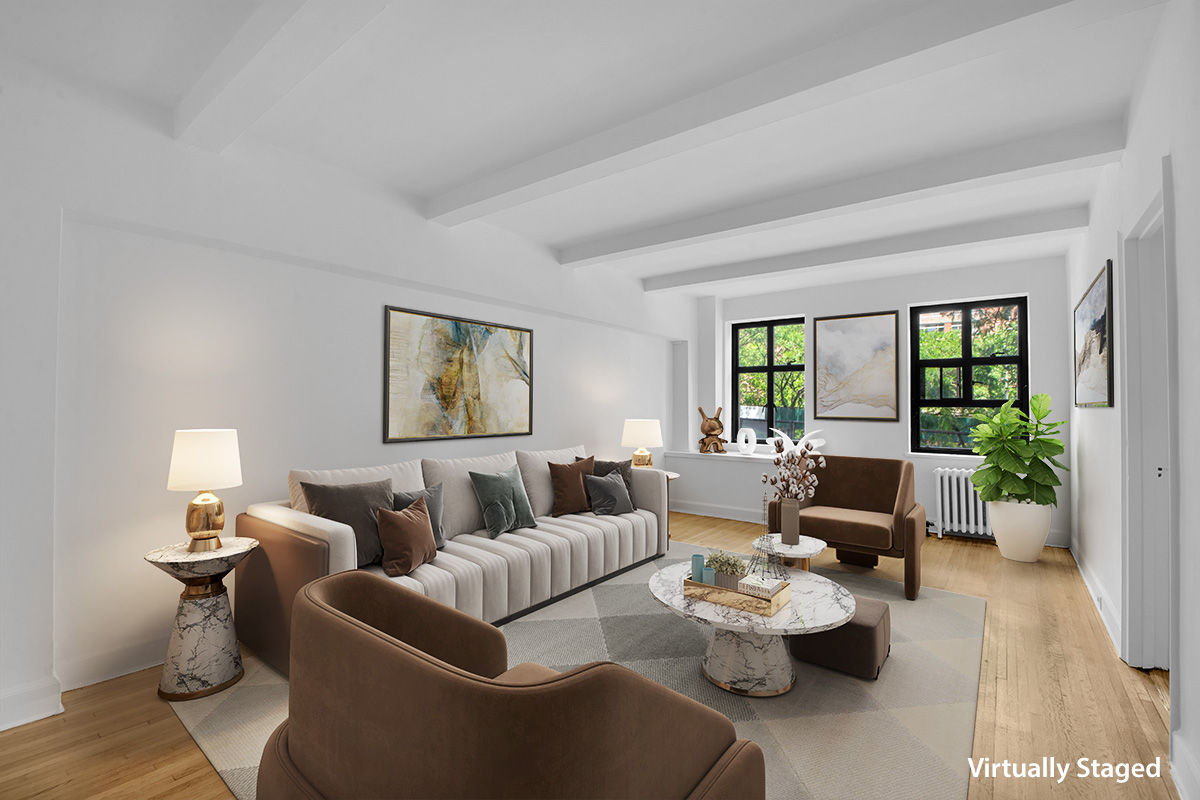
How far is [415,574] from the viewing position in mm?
2869

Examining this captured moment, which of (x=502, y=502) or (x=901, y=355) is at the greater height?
(x=901, y=355)

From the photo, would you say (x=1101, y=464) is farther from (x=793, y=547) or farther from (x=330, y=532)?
(x=330, y=532)

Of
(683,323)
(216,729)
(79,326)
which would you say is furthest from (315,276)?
(683,323)

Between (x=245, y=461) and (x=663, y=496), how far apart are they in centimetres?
289

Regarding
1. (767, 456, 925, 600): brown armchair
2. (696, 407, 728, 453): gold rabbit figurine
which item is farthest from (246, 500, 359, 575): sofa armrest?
(696, 407, 728, 453): gold rabbit figurine

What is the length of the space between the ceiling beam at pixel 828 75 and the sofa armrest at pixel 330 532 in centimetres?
→ 206

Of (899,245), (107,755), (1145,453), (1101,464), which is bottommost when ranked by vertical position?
(107,755)

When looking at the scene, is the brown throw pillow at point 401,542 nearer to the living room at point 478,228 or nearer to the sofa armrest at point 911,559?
the living room at point 478,228

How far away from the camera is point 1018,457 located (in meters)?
4.50

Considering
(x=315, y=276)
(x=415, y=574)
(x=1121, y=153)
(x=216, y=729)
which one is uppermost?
(x=1121, y=153)

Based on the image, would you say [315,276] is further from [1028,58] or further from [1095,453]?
[1095,453]

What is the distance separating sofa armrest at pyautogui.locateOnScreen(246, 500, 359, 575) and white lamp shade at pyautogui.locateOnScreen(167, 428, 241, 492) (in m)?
0.29

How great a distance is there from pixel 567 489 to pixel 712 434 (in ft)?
9.53

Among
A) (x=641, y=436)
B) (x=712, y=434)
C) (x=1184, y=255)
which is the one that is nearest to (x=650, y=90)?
(x=1184, y=255)
